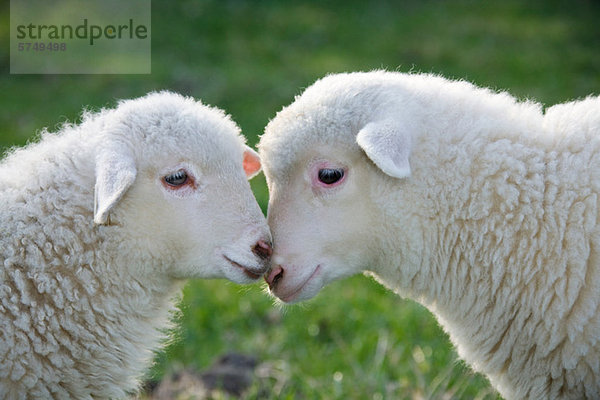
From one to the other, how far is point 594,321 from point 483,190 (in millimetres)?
731

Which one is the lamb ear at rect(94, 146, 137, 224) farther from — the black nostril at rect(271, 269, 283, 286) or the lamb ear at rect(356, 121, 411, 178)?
the lamb ear at rect(356, 121, 411, 178)

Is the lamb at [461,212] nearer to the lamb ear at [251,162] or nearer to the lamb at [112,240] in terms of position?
the lamb ear at [251,162]

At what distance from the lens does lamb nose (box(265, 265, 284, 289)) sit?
3.70m

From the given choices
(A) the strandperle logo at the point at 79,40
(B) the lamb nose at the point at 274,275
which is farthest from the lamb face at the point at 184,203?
(A) the strandperle logo at the point at 79,40

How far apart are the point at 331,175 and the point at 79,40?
10420 millimetres

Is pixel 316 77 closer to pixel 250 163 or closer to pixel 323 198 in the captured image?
pixel 250 163

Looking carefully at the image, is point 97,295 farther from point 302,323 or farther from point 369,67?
point 369,67

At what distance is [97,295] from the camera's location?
343 cm

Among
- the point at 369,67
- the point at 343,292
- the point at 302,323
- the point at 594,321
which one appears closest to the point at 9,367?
the point at 594,321

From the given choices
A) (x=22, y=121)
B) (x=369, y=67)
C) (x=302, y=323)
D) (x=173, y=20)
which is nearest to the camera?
(x=302, y=323)

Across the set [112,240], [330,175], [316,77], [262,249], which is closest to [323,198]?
[330,175]

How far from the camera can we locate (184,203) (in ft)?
11.5

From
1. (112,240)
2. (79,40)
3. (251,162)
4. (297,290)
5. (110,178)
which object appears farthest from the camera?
(79,40)

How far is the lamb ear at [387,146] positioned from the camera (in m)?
3.31
